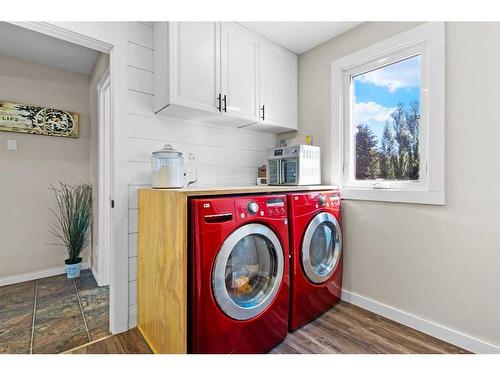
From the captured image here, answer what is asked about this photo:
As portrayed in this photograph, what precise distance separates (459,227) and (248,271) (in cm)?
132

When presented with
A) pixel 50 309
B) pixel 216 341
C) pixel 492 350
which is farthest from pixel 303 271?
pixel 50 309

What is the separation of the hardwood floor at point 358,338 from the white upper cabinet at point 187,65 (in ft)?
5.51

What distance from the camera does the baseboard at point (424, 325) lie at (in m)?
1.43

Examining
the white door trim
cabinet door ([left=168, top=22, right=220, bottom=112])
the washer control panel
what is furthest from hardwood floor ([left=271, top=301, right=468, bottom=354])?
the white door trim

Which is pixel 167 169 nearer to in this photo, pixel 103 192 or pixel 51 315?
pixel 103 192

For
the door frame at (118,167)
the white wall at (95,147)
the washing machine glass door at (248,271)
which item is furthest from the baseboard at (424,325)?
the white wall at (95,147)

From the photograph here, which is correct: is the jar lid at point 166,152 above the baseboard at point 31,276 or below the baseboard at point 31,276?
above

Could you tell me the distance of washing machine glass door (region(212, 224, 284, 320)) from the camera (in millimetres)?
1255

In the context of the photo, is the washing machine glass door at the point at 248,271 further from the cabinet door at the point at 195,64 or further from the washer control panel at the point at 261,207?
the cabinet door at the point at 195,64

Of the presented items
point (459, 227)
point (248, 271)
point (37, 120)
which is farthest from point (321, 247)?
point (37, 120)

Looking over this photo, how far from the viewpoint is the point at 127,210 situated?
169 centimetres

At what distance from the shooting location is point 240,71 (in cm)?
196

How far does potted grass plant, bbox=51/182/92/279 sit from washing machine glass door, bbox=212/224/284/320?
225cm
